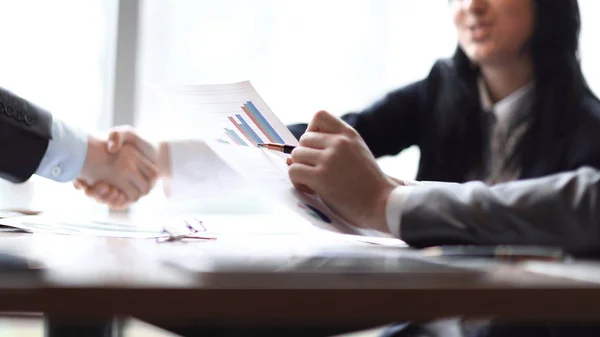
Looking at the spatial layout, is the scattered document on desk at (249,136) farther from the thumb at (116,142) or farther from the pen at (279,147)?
the thumb at (116,142)

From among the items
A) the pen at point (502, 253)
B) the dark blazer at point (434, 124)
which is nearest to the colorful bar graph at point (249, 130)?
the pen at point (502, 253)

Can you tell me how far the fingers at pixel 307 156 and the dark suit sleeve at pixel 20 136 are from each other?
45 centimetres

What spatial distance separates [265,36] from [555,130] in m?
1.12

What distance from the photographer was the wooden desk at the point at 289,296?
0.32 meters

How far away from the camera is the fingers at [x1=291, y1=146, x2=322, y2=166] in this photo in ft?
2.24

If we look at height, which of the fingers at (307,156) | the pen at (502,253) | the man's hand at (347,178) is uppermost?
the fingers at (307,156)

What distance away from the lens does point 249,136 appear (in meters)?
0.73

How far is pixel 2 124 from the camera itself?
893 mm

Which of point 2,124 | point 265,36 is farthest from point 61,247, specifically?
point 265,36

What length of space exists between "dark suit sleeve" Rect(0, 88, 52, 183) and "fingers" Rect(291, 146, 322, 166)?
45 centimetres

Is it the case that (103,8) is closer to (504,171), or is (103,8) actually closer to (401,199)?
(504,171)

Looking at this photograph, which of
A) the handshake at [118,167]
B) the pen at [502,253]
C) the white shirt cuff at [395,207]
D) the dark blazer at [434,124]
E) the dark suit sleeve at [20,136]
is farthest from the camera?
the dark blazer at [434,124]

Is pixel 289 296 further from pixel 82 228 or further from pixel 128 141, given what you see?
pixel 128 141

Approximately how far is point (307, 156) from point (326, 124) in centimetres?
5
